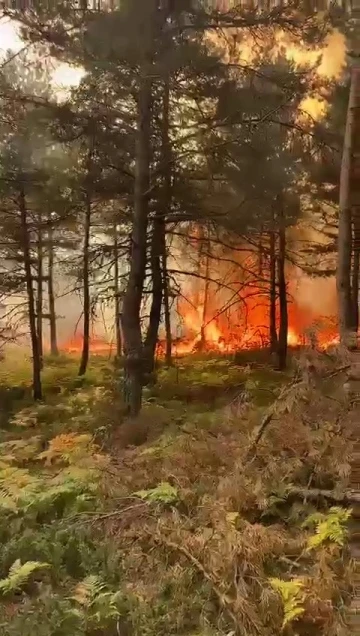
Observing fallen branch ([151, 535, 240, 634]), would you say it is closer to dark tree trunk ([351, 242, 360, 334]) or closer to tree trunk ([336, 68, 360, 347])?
tree trunk ([336, 68, 360, 347])

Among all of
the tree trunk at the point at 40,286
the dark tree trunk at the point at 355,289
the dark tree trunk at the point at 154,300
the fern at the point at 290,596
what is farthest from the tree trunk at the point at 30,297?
the fern at the point at 290,596

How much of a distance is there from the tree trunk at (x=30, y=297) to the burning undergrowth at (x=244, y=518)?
3.31ft

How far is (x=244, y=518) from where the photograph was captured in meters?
3.30

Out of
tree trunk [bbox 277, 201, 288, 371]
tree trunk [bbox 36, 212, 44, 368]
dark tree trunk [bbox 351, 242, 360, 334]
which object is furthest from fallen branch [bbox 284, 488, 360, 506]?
tree trunk [bbox 36, 212, 44, 368]

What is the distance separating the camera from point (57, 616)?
2.62 metres

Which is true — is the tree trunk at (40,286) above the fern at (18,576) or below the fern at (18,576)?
above

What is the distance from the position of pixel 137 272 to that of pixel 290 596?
8.26ft

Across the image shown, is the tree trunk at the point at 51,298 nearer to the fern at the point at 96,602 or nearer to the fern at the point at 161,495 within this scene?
the fern at the point at 161,495

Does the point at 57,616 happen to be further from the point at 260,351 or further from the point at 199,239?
the point at 199,239

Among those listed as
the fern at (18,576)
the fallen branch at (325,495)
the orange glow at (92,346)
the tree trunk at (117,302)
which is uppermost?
the tree trunk at (117,302)

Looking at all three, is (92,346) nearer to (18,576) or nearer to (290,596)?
(18,576)

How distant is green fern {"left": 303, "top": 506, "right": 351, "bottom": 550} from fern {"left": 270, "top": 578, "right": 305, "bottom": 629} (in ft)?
0.84

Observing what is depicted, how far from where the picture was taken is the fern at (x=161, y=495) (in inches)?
131

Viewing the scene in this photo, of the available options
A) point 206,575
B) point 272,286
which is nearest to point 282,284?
point 272,286
